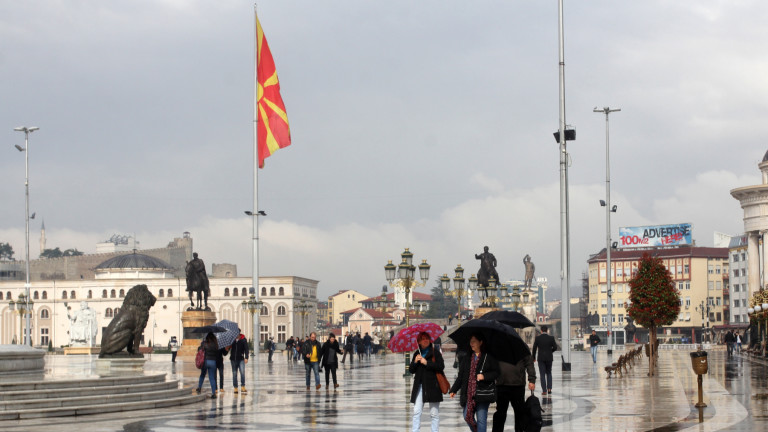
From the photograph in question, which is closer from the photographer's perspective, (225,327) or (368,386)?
(225,327)

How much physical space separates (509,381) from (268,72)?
115ft

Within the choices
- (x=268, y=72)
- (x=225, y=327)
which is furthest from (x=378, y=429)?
(x=268, y=72)

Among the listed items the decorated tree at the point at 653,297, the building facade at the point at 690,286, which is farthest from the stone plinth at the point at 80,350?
the building facade at the point at 690,286

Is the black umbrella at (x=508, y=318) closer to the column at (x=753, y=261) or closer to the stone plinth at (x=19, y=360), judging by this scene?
the stone plinth at (x=19, y=360)

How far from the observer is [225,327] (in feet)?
84.1

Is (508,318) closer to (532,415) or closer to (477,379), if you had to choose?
(477,379)

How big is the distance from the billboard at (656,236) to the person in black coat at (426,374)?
147m

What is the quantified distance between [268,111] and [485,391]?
34.3m

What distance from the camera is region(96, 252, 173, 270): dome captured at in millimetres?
144250

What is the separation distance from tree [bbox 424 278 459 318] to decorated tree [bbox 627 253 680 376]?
145841mm

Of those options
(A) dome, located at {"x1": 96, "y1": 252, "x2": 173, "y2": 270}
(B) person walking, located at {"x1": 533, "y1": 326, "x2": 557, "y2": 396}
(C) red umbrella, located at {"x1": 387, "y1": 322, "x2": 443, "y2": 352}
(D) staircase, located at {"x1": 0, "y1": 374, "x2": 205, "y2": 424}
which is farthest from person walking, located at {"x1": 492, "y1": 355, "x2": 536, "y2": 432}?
(A) dome, located at {"x1": 96, "y1": 252, "x2": 173, "y2": 270}

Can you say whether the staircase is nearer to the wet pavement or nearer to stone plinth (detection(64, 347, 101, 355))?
the wet pavement

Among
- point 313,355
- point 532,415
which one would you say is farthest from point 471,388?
point 313,355

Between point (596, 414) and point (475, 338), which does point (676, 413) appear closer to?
point (596, 414)
